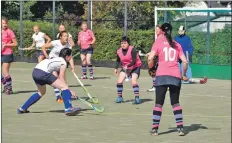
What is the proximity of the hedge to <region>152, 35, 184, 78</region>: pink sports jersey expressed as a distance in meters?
12.3

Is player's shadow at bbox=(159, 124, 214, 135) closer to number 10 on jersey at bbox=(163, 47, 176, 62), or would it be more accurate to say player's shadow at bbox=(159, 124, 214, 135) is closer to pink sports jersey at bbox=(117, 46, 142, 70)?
number 10 on jersey at bbox=(163, 47, 176, 62)

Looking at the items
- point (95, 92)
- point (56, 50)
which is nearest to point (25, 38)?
point (95, 92)

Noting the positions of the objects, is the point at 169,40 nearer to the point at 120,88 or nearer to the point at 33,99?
the point at 33,99

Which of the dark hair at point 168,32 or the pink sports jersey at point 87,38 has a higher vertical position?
the dark hair at point 168,32

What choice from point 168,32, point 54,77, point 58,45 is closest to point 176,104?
point 168,32

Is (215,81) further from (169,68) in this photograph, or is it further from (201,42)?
(169,68)

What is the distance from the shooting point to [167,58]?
36.2 feet

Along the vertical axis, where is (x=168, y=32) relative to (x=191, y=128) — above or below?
above

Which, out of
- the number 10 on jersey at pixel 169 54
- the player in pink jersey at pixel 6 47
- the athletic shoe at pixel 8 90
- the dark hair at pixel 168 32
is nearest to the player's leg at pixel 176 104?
the number 10 on jersey at pixel 169 54

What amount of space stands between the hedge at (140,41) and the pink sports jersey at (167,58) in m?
12.3

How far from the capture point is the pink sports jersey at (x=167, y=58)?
10992 mm

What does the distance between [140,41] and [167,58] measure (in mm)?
16121

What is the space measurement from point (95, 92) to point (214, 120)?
211 inches

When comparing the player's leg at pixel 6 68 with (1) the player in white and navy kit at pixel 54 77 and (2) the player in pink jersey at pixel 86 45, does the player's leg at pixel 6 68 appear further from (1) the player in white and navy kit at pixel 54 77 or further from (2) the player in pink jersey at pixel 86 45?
(2) the player in pink jersey at pixel 86 45
